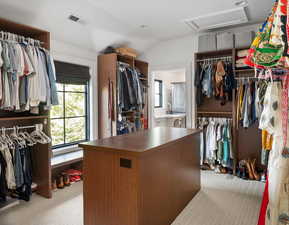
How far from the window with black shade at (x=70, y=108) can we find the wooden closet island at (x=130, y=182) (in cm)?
178

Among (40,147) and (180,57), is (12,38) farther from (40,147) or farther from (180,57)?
(180,57)

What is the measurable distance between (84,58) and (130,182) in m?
2.70

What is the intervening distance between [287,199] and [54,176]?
295cm

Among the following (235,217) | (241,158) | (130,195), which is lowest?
(235,217)

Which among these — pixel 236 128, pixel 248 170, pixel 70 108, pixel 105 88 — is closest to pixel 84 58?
pixel 105 88

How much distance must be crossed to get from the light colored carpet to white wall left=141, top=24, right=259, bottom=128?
5.41ft

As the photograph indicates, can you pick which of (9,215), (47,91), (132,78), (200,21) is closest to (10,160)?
(9,215)

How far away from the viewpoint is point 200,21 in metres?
3.41

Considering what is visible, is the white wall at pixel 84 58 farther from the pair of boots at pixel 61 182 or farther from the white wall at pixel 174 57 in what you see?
the white wall at pixel 174 57

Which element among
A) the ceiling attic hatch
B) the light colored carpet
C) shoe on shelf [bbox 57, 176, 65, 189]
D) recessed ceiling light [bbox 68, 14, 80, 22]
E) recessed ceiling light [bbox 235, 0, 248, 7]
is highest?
recessed ceiling light [bbox 235, 0, 248, 7]

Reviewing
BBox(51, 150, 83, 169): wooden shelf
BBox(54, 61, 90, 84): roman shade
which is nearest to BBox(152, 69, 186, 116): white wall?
BBox(54, 61, 90, 84): roman shade

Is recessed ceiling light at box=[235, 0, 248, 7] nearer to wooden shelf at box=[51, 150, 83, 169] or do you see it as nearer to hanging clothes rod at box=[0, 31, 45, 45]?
hanging clothes rod at box=[0, 31, 45, 45]

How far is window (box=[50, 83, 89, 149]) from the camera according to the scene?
134 inches

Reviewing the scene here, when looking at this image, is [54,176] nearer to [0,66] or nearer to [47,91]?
[47,91]
